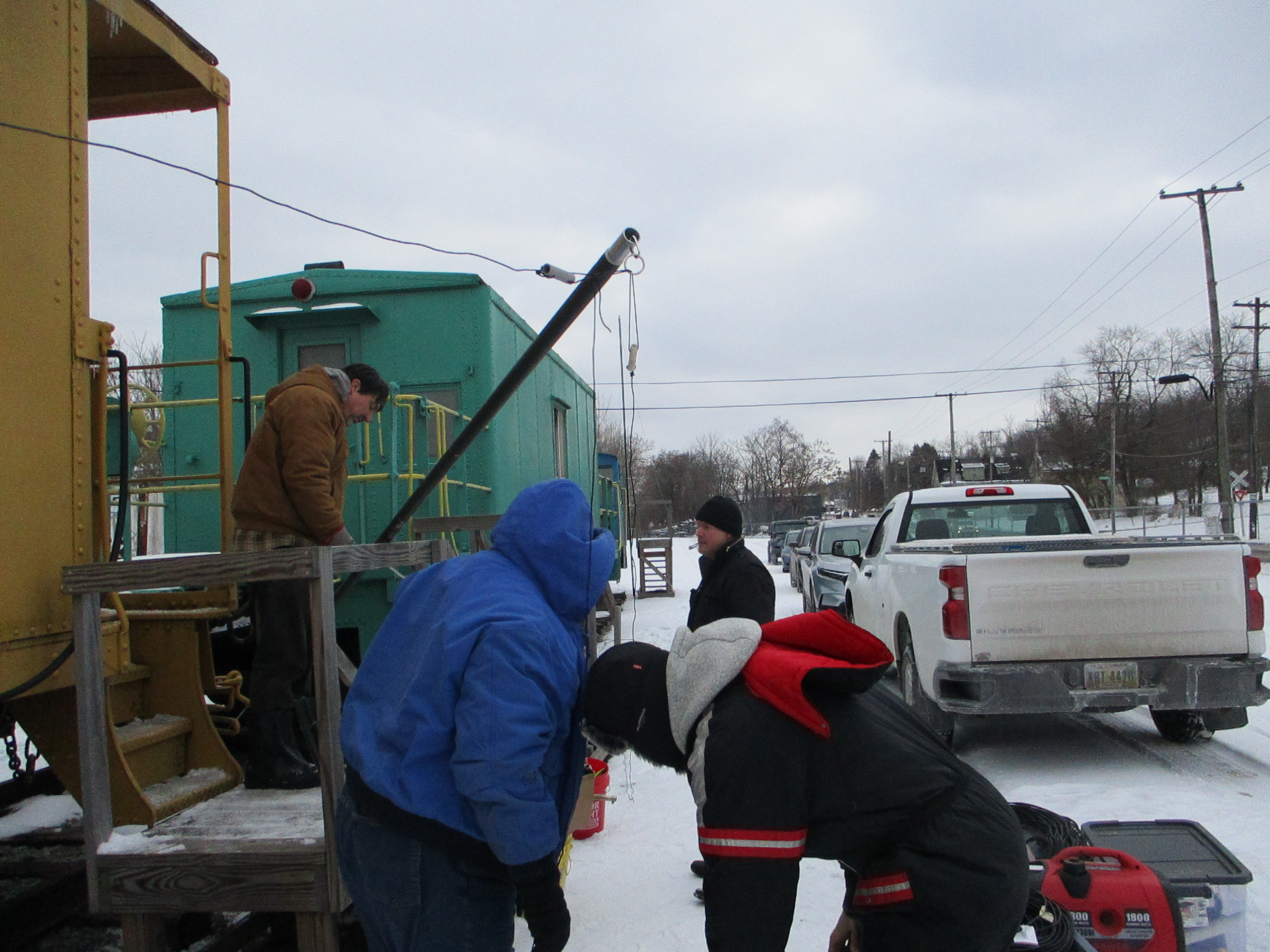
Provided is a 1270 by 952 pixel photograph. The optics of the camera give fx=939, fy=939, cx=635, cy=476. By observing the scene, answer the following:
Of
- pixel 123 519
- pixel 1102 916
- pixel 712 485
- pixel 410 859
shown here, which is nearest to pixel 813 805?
pixel 410 859

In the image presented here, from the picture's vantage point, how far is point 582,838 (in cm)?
488

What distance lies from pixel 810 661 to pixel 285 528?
2607 millimetres

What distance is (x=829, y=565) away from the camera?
13172mm

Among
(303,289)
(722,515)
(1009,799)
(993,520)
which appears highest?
(303,289)

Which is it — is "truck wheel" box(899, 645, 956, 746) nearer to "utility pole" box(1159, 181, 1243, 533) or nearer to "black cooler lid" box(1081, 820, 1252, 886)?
"black cooler lid" box(1081, 820, 1252, 886)

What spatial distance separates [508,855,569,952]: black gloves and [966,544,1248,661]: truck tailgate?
4178mm

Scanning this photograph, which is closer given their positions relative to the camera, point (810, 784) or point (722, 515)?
point (810, 784)

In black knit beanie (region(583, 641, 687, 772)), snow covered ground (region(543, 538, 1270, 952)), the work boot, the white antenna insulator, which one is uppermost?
the white antenna insulator

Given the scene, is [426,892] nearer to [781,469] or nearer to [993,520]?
[993,520]

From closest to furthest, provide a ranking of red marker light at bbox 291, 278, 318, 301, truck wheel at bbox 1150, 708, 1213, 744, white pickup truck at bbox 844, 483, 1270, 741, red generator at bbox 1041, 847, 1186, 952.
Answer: red generator at bbox 1041, 847, 1186, 952, white pickup truck at bbox 844, 483, 1270, 741, truck wheel at bbox 1150, 708, 1213, 744, red marker light at bbox 291, 278, 318, 301

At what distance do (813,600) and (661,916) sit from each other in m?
10.7

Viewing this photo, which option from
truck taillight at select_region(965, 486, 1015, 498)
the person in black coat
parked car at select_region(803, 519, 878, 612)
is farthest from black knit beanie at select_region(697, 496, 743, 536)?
parked car at select_region(803, 519, 878, 612)

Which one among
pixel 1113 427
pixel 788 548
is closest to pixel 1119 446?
pixel 1113 427

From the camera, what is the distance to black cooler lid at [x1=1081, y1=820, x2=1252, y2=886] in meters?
2.99
